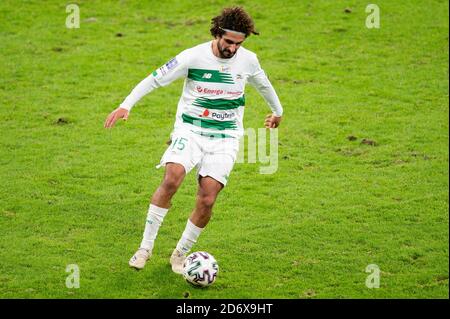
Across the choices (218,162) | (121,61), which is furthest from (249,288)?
(121,61)

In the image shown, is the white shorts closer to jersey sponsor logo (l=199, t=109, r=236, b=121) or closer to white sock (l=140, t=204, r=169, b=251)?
jersey sponsor logo (l=199, t=109, r=236, b=121)

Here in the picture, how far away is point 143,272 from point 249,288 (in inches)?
53.1

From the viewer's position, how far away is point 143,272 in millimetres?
10195

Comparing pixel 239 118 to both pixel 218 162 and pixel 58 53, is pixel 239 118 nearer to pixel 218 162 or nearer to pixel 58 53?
pixel 218 162

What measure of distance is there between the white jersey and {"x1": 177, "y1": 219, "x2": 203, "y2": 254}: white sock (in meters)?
1.16

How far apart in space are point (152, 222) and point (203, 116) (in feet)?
4.75

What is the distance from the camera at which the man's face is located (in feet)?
32.6

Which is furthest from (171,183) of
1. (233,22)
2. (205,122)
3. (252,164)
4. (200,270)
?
(252,164)

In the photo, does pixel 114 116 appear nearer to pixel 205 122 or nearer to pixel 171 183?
pixel 171 183

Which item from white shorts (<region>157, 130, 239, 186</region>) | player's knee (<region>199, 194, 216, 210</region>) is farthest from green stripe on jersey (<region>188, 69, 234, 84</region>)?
player's knee (<region>199, 194, 216, 210</region>)

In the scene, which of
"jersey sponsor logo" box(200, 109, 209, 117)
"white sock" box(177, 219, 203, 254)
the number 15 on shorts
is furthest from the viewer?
"jersey sponsor logo" box(200, 109, 209, 117)

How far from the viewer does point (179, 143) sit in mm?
10016

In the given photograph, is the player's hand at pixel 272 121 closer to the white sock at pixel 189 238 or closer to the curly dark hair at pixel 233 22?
the curly dark hair at pixel 233 22

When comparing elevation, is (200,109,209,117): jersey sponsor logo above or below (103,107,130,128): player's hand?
below
